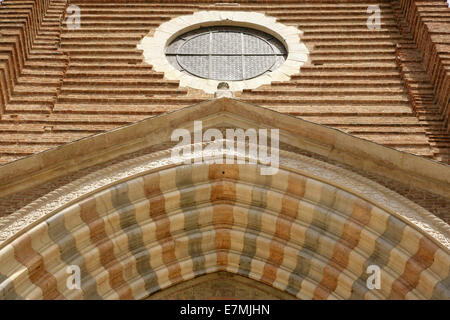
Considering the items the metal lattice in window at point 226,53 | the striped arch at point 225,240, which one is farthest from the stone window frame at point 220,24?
the striped arch at point 225,240

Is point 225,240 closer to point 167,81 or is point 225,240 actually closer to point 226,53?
point 167,81

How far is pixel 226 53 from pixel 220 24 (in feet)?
3.54

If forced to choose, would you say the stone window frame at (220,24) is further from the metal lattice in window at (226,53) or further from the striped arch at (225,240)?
the striped arch at (225,240)

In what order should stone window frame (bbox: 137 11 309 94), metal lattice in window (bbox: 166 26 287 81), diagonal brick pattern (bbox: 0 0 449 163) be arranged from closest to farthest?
diagonal brick pattern (bbox: 0 0 449 163), stone window frame (bbox: 137 11 309 94), metal lattice in window (bbox: 166 26 287 81)

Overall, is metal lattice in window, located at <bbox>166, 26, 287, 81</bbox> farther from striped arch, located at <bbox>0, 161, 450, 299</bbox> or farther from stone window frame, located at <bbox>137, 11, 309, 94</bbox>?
striped arch, located at <bbox>0, 161, 450, 299</bbox>

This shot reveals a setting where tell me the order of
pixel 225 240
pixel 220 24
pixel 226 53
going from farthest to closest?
pixel 220 24 → pixel 226 53 → pixel 225 240

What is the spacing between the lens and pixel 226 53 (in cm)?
1352

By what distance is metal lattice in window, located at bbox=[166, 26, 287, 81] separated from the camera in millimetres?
13000

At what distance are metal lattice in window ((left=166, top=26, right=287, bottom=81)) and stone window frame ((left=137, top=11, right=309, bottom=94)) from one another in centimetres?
12

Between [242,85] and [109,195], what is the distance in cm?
385

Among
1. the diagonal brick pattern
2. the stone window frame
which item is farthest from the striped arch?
the stone window frame

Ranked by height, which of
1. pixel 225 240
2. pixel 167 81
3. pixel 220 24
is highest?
pixel 220 24

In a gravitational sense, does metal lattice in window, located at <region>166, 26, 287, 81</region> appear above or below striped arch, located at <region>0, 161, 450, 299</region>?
above

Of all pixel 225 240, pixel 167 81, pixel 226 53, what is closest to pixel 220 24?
pixel 226 53
